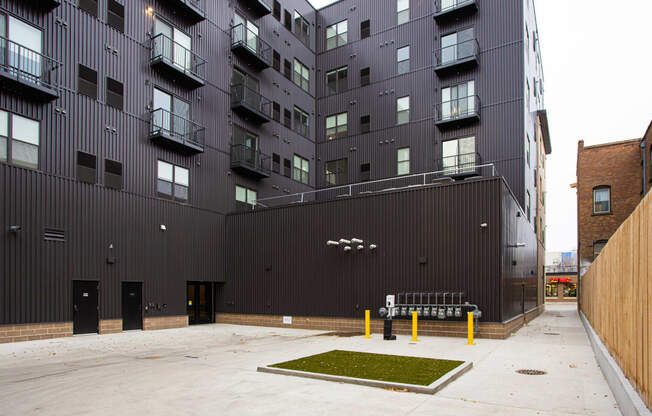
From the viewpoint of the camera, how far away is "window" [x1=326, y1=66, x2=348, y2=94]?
31.7m

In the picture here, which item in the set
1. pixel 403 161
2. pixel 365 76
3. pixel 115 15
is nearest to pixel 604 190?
pixel 403 161

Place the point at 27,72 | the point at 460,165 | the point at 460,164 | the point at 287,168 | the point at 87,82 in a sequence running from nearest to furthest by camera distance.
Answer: the point at 27,72
the point at 87,82
the point at 460,165
the point at 460,164
the point at 287,168

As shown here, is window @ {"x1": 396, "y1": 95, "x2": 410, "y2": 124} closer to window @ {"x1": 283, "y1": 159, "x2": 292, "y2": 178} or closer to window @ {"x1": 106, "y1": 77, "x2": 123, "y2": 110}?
window @ {"x1": 283, "y1": 159, "x2": 292, "y2": 178}

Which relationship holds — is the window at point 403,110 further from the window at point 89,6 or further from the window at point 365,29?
the window at point 89,6

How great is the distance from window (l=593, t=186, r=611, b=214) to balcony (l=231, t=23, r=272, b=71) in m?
24.1

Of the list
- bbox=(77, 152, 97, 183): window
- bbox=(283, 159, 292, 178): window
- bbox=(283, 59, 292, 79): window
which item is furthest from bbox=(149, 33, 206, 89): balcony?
bbox=(283, 159, 292, 178): window

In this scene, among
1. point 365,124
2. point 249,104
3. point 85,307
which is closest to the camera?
point 85,307

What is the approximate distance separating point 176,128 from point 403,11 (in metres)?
16.8

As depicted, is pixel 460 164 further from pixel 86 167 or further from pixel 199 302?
pixel 86 167

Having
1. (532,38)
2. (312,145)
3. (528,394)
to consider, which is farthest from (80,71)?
(532,38)

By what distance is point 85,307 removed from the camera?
1806 cm

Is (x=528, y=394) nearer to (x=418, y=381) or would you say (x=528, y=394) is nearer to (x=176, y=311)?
(x=418, y=381)

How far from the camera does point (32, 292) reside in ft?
53.4

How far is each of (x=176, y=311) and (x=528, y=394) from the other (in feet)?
57.2
